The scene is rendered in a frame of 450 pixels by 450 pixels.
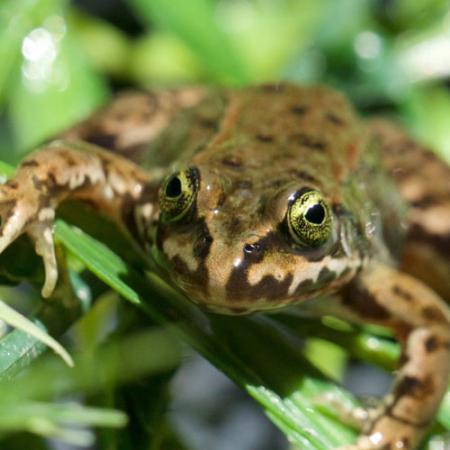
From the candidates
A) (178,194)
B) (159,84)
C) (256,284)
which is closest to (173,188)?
(178,194)

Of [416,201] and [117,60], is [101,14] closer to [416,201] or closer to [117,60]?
[117,60]

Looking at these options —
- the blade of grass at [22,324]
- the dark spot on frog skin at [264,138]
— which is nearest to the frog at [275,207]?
the dark spot on frog skin at [264,138]

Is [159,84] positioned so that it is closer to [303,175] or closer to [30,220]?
[303,175]

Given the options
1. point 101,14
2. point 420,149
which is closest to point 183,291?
point 420,149

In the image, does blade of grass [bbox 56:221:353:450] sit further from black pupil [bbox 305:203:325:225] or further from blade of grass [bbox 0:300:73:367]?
black pupil [bbox 305:203:325:225]

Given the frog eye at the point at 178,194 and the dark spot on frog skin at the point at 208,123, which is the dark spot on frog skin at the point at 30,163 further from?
the dark spot on frog skin at the point at 208,123

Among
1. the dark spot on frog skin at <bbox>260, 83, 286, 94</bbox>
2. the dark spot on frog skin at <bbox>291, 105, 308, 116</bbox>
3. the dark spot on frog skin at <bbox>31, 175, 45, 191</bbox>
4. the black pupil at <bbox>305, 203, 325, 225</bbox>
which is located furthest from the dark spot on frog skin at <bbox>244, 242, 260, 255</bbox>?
the dark spot on frog skin at <bbox>260, 83, 286, 94</bbox>

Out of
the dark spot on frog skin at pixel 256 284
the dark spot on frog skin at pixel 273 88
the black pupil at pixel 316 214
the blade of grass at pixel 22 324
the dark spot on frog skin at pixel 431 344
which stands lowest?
the dark spot on frog skin at pixel 431 344
